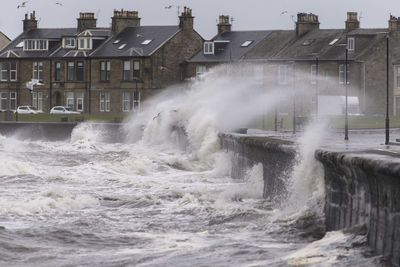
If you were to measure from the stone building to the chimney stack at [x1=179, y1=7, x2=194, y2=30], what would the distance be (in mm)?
2439

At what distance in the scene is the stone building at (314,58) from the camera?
248 feet

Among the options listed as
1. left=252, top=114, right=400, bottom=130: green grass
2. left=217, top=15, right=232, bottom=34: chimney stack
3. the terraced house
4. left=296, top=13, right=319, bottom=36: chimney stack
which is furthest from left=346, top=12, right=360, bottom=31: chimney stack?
left=252, top=114, right=400, bottom=130: green grass

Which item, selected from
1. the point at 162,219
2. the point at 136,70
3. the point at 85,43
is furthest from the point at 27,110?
the point at 162,219

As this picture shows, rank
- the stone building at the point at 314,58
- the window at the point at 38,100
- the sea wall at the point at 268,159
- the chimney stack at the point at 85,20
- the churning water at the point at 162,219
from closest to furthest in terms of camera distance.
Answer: the churning water at the point at 162,219 → the sea wall at the point at 268,159 → the stone building at the point at 314,58 → the window at the point at 38,100 → the chimney stack at the point at 85,20

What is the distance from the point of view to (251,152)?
26.1 m

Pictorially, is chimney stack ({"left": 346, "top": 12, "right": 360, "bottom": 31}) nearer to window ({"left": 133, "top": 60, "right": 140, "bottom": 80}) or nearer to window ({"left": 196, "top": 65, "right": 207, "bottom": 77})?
window ({"left": 196, "top": 65, "right": 207, "bottom": 77})

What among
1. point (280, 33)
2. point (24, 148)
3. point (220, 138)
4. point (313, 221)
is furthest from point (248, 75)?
point (313, 221)

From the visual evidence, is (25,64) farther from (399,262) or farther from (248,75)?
(399,262)

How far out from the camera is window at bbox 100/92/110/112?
3332 inches

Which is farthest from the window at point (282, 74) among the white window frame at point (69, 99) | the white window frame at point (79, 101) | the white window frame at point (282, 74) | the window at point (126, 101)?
the white window frame at point (69, 99)

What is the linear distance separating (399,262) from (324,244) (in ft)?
6.60

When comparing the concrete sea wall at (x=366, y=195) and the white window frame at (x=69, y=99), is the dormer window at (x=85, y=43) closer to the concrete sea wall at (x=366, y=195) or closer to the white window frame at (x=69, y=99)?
the white window frame at (x=69, y=99)

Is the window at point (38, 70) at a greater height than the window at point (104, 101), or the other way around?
the window at point (38, 70)

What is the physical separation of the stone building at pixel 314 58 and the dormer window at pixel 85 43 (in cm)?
894
